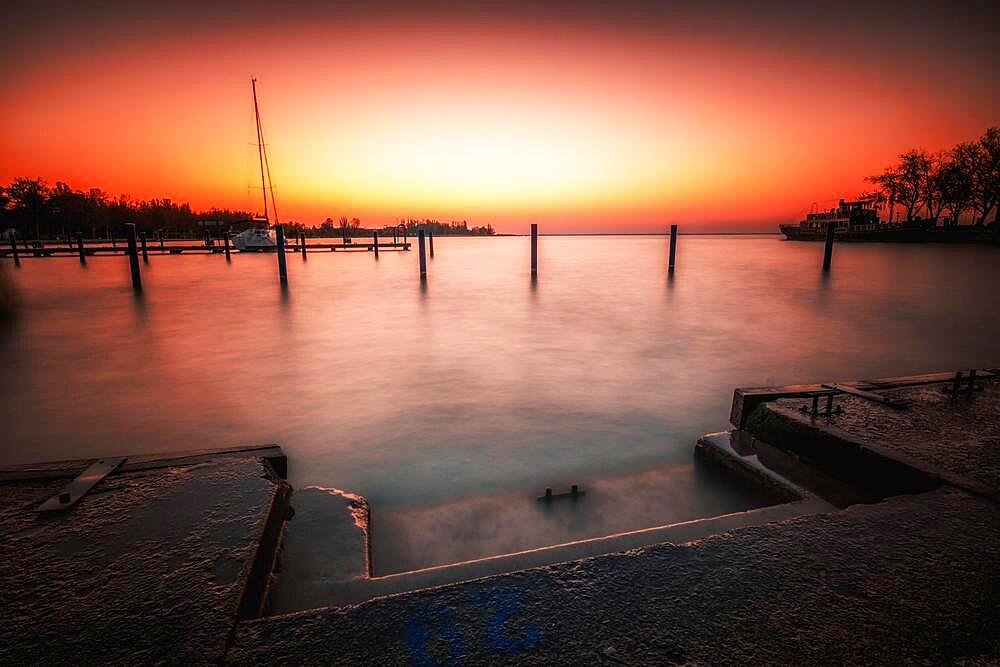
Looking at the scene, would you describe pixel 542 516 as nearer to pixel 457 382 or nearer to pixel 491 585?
pixel 491 585

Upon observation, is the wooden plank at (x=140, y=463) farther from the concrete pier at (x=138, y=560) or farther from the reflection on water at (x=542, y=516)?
the reflection on water at (x=542, y=516)

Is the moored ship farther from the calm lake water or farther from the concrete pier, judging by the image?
the concrete pier

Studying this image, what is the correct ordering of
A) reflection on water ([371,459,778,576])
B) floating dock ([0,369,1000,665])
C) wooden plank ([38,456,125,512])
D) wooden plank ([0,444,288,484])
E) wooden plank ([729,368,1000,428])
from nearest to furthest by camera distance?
floating dock ([0,369,1000,665]), wooden plank ([38,456,125,512]), wooden plank ([0,444,288,484]), reflection on water ([371,459,778,576]), wooden plank ([729,368,1000,428])

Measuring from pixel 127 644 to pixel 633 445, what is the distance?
3.31 m

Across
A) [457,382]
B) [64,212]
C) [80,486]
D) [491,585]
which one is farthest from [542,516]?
[64,212]

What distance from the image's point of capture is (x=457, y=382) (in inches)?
216

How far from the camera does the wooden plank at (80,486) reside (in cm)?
175

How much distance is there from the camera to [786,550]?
154 centimetres

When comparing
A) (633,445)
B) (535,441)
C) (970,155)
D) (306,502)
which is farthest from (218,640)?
(970,155)

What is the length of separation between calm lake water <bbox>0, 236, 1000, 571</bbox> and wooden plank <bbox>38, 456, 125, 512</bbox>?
129 centimetres

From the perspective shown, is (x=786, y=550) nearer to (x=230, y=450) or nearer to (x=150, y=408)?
(x=230, y=450)

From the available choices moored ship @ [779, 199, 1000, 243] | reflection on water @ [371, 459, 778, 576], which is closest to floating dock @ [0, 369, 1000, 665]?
reflection on water @ [371, 459, 778, 576]

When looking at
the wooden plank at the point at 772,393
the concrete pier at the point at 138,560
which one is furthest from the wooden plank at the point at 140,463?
the wooden plank at the point at 772,393

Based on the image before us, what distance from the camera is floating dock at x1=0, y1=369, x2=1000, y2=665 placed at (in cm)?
113
